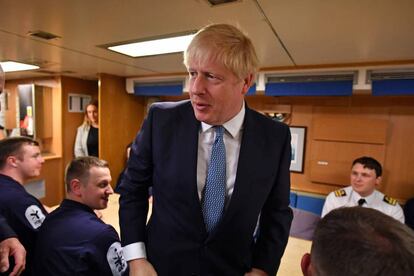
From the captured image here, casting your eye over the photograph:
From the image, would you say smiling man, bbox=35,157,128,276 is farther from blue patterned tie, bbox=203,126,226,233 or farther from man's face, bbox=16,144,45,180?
man's face, bbox=16,144,45,180

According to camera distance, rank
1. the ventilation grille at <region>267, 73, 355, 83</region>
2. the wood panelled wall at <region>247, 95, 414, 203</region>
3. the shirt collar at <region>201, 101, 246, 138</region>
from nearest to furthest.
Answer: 1. the shirt collar at <region>201, 101, 246, 138</region>
2. the ventilation grille at <region>267, 73, 355, 83</region>
3. the wood panelled wall at <region>247, 95, 414, 203</region>

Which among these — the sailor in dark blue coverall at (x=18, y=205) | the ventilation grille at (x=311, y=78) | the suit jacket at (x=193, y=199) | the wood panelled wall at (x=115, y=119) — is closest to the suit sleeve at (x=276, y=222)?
the suit jacket at (x=193, y=199)

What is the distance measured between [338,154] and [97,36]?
240 centimetres

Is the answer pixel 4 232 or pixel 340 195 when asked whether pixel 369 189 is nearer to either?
pixel 340 195

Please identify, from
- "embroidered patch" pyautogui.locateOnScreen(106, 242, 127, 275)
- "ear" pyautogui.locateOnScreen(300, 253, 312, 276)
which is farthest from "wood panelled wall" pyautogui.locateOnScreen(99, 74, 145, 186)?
"ear" pyautogui.locateOnScreen(300, 253, 312, 276)

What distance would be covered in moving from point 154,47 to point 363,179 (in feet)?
6.26

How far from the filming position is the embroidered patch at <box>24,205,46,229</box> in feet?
4.41

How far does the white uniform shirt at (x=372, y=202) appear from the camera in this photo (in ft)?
7.23

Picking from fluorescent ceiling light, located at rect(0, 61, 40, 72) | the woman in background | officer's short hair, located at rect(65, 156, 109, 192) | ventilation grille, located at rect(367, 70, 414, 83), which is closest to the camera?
officer's short hair, located at rect(65, 156, 109, 192)

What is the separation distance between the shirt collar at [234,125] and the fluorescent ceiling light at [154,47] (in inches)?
39.4

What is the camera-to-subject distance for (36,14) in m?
1.33

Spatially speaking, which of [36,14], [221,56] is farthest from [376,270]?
[36,14]

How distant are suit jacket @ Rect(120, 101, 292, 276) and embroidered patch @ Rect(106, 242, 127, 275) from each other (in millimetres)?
332

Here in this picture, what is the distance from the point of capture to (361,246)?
0.46 meters
